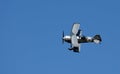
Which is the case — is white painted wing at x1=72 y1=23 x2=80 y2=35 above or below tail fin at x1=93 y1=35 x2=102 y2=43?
above

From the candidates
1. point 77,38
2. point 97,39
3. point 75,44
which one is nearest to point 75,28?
point 77,38

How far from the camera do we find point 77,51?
419 feet

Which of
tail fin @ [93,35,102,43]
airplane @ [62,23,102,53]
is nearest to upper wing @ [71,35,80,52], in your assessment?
airplane @ [62,23,102,53]

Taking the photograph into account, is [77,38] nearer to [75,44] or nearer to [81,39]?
[81,39]

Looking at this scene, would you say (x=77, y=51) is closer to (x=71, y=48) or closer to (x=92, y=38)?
(x=71, y=48)

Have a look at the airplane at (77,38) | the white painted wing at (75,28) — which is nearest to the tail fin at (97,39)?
the airplane at (77,38)

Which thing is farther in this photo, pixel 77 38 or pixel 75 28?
pixel 75 28

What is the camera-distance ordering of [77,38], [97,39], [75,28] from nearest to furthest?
[77,38]
[97,39]
[75,28]

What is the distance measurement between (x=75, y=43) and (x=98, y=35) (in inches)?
348

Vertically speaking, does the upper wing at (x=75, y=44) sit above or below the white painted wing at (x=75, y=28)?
below

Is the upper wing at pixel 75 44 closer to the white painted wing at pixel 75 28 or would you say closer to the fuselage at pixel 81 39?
the fuselage at pixel 81 39

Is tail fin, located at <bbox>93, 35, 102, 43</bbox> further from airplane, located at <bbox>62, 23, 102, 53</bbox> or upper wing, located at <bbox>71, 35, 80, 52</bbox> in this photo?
upper wing, located at <bbox>71, 35, 80, 52</bbox>

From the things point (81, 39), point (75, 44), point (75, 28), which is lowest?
point (75, 44)

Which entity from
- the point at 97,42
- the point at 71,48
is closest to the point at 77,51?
the point at 71,48
